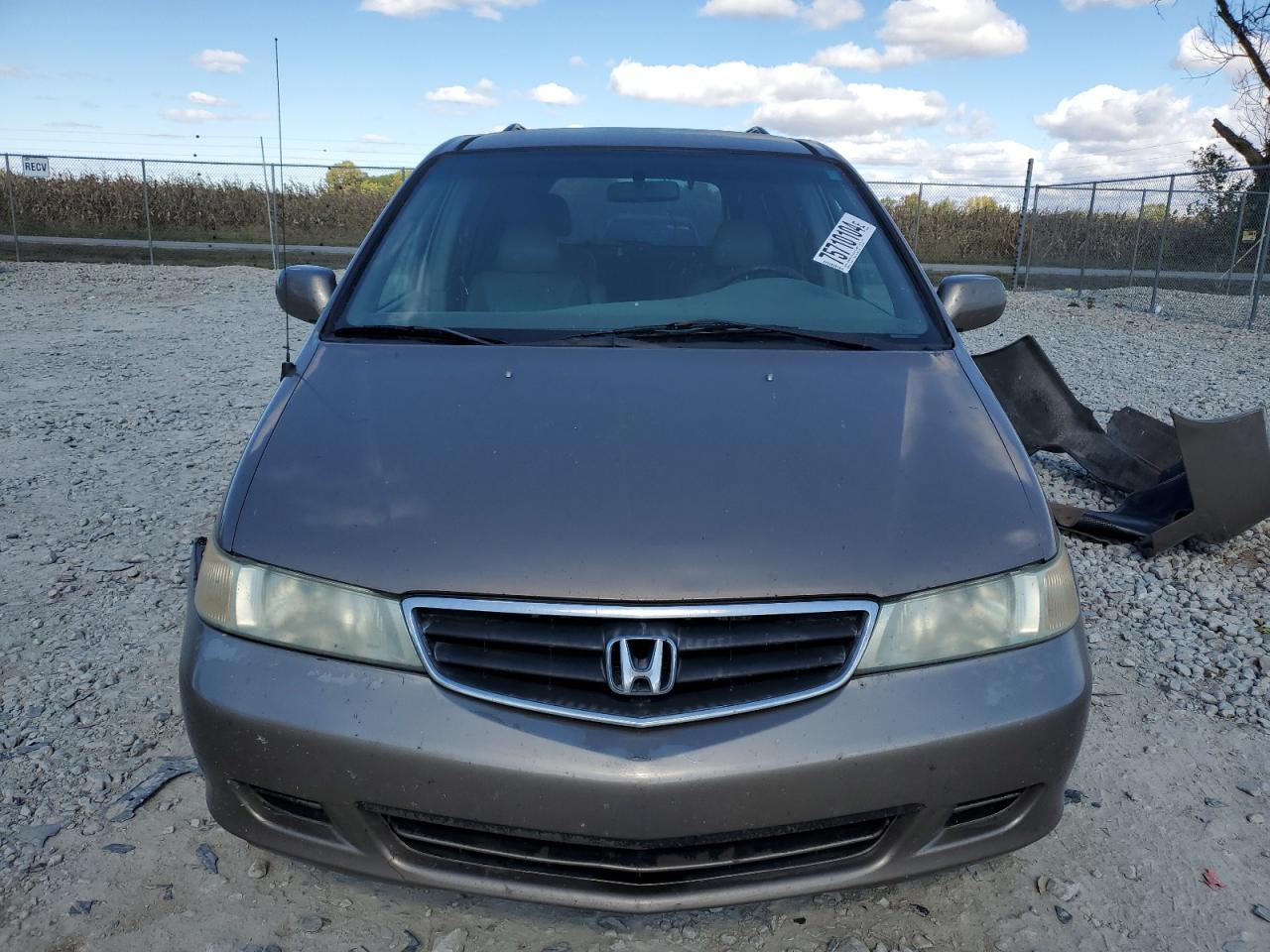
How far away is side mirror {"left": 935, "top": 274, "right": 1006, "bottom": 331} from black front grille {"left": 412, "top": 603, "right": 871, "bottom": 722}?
5.18 feet

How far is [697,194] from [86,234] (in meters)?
25.2

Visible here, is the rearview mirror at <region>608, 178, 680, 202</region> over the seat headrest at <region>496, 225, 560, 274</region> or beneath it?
over

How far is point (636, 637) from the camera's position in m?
1.78

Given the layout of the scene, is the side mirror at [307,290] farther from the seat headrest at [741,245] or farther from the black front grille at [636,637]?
the black front grille at [636,637]

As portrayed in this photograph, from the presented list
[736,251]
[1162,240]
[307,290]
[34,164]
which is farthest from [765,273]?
[34,164]

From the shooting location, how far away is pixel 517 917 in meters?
2.17

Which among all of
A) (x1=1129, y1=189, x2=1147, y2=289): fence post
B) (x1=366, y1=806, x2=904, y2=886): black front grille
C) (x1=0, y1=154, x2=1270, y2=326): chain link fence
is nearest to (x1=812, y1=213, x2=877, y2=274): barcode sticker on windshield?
(x1=366, y1=806, x2=904, y2=886): black front grille

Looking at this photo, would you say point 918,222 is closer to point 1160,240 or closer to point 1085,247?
point 1085,247

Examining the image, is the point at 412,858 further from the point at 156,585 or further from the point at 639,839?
the point at 156,585

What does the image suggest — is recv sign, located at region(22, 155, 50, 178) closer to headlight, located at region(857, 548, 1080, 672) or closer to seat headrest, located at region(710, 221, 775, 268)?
seat headrest, located at region(710, 221, 775, 268)

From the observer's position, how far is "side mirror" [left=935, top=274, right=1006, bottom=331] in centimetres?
311

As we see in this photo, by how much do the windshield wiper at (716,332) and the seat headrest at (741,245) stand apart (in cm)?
40

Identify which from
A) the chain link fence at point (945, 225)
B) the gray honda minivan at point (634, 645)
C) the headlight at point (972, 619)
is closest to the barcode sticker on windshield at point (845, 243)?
the gray honda minivan at point (634, 645)

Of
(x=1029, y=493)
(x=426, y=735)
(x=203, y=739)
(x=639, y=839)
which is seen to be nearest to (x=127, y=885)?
(x=203, y=739)
